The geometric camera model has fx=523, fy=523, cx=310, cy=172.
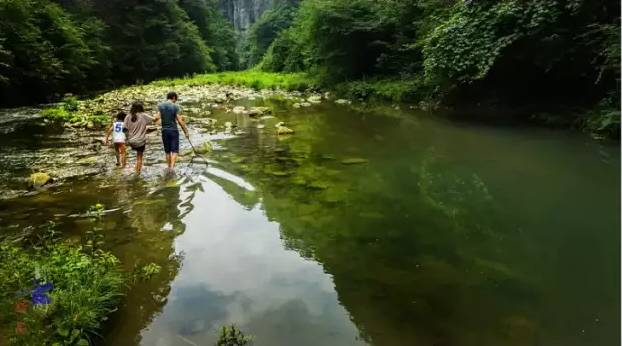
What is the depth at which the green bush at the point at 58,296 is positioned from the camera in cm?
399

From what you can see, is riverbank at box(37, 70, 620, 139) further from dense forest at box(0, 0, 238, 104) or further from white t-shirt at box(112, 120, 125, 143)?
white t-shirt at box(112, 120, 125, 143)

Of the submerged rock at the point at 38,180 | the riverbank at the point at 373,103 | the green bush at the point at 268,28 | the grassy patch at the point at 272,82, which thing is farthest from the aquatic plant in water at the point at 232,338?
the green bush at the point at 268,28

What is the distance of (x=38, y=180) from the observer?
32.6 feet

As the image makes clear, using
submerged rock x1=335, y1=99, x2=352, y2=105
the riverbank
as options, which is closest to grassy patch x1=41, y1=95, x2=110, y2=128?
the riverbank

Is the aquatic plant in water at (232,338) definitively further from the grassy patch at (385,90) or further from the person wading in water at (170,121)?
the grassy patch at (385,90)

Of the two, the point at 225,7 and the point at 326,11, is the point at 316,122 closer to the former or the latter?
the point at 326,11

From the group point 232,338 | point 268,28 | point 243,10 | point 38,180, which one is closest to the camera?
point 232,338

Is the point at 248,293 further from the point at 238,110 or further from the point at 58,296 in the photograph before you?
the point at 238,110

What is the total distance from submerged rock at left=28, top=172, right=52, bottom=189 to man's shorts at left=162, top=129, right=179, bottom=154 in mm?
2324

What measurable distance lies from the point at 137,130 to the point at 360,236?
615cm

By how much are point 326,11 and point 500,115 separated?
41.3ft

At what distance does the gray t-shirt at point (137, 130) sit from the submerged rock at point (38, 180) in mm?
1718

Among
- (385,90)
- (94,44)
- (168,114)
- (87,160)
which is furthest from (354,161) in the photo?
(94,44)

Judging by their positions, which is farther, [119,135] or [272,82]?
[272,82]
